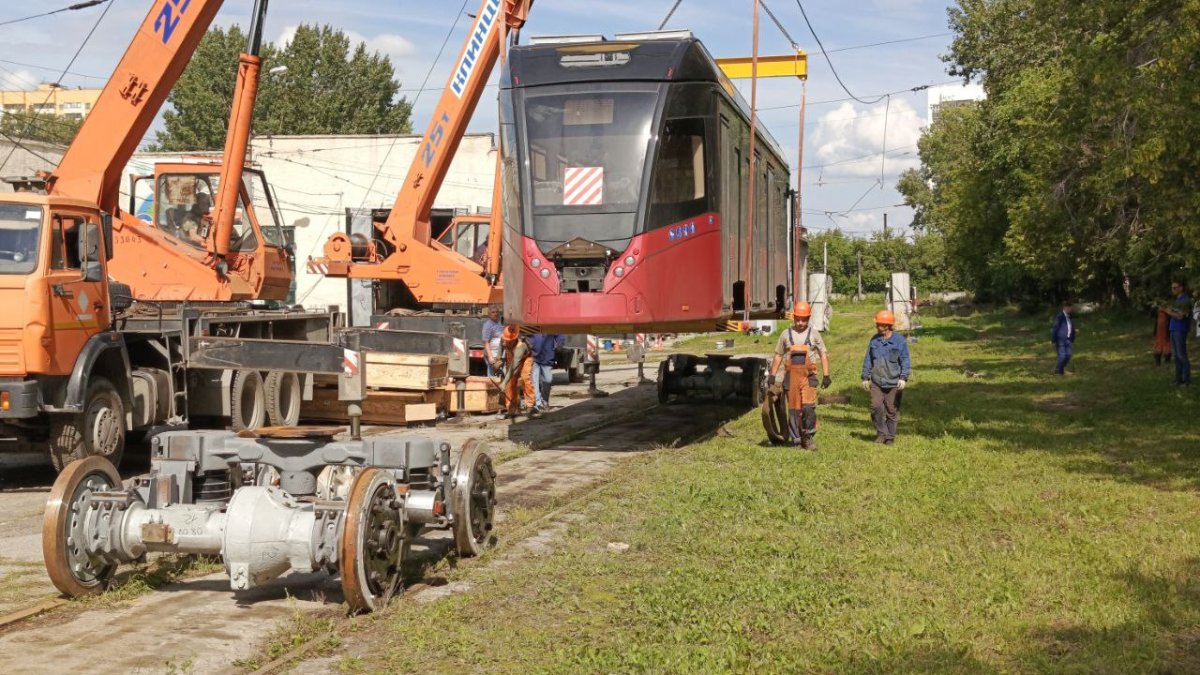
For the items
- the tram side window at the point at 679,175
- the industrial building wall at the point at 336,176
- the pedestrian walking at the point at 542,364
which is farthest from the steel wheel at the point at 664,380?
the industrial building wall at the point at 336,176

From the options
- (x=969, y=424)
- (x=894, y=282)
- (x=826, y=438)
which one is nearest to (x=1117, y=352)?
(x=894, y=282)

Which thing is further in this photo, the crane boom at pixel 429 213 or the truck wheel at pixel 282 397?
the crane boom at pixel 429 213

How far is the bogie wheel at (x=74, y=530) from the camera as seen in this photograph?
7.50m

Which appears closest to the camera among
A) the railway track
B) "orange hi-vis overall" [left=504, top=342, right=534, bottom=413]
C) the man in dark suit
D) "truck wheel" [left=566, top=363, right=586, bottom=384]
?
the railway track

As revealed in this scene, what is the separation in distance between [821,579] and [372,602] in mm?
2970

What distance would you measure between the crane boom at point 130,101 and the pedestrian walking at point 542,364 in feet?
22.2

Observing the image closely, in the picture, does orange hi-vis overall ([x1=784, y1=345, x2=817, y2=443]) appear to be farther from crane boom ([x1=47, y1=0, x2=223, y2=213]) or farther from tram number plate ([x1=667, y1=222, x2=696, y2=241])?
crane boom ([x1=47, y1=0, x2=223, y2=213])

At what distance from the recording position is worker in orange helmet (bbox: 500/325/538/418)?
20016 mm

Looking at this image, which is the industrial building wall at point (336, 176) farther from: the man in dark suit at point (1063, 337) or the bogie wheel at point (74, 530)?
the bogie wheel at point (74, 530)

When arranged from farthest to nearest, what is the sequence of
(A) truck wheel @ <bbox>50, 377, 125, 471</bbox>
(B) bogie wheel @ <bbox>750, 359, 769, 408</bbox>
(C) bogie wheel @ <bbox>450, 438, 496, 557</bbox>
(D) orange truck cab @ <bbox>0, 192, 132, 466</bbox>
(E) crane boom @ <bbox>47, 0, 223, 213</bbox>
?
(B) bogie wheel @ <bbox>750, 359, 769, 408</bbox> < (E) crane boom @ <bbox>47, 0, 223, 213</bbox> < (A) truck wheel @ <bbox>50, 377, 125, 471</bbox> < (D) orange truck cab @ <bbox>0, 192, 132, 466</bbox> < (C) bogie wheel @ <bbox>450, 438, 496, 557</bbox>

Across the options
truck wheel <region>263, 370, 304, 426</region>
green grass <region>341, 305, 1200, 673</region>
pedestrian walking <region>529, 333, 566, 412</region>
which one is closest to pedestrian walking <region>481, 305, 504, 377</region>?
pedestrian walking <region>529, 333, 566, 412</region>

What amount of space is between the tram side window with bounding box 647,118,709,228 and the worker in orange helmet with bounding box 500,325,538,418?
6033 millimetres

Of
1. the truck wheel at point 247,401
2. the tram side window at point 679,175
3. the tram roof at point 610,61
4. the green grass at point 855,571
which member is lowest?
the green grass at point 855,571

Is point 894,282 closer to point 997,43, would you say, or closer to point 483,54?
point 997,43
